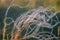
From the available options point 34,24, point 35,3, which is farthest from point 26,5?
point 34,24

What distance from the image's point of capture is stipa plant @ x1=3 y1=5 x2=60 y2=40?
Result: 192 centimetres

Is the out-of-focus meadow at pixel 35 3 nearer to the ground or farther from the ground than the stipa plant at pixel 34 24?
farther from the ground

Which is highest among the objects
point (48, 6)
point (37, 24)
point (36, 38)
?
point (48, 6)

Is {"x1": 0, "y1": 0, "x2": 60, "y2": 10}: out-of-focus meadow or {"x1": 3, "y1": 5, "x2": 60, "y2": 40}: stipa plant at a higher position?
{"x1": 0, "y1": 0, "x2": 60, "y2": 10}: out-of-focus meadow

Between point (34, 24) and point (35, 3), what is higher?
point (35, 3)

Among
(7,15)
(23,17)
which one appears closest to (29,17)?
(23,17)

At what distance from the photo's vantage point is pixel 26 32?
1.92 metres

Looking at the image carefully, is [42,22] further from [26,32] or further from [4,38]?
[4,38]

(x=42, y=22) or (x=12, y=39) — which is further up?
(x=42, y=22)

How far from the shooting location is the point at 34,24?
6.33 feet

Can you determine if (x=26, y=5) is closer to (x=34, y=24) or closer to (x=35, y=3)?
(x=35, y=3)

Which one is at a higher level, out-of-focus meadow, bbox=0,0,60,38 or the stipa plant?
out-of-focus meadow, bbox=0,0,60,38

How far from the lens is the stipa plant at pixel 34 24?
6.30ft

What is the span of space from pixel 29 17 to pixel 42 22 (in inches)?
6.0
